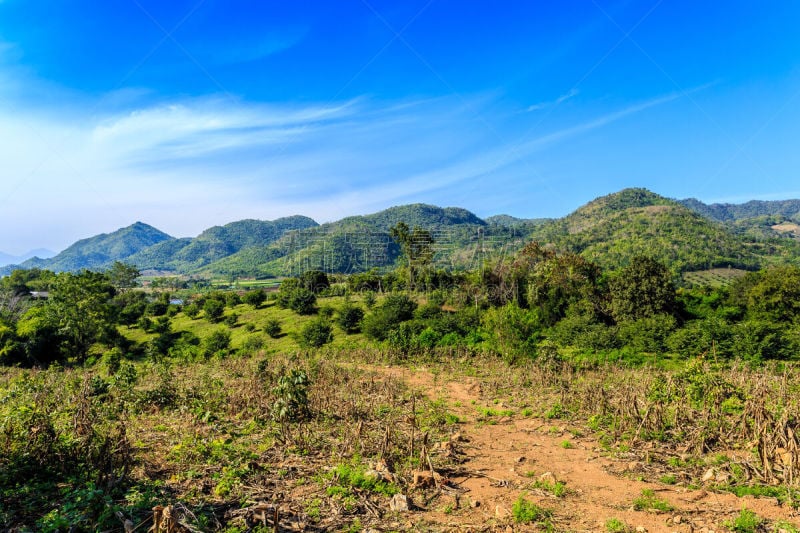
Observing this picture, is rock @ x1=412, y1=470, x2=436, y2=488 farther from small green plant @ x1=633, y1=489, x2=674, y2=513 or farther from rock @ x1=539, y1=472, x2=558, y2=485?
small green plant @ x1=633, y1=489, x2=674, y2=513

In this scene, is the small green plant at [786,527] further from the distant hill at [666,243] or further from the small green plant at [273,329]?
the distant hill at [666,243]

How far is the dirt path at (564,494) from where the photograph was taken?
767 cm

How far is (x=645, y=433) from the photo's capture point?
464 inches

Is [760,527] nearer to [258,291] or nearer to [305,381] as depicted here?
[305,381]

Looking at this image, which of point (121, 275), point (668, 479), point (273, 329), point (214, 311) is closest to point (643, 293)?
point (668, 479)

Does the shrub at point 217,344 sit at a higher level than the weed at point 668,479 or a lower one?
lower

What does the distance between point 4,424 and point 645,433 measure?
54.6 feet

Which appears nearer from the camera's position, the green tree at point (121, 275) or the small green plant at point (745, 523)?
the small green plant at point (745, 523)

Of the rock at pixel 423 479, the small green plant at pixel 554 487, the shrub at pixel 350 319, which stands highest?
the shrub at pixel 350 319

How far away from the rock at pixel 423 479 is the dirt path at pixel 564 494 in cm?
57

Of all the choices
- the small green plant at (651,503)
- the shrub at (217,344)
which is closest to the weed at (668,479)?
the small green plant at (651,503)

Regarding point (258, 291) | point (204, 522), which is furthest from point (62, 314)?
point (204, 522)

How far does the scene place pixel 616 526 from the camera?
7.45m

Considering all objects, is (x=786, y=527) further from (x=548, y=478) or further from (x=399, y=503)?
(x=399, y=503)
